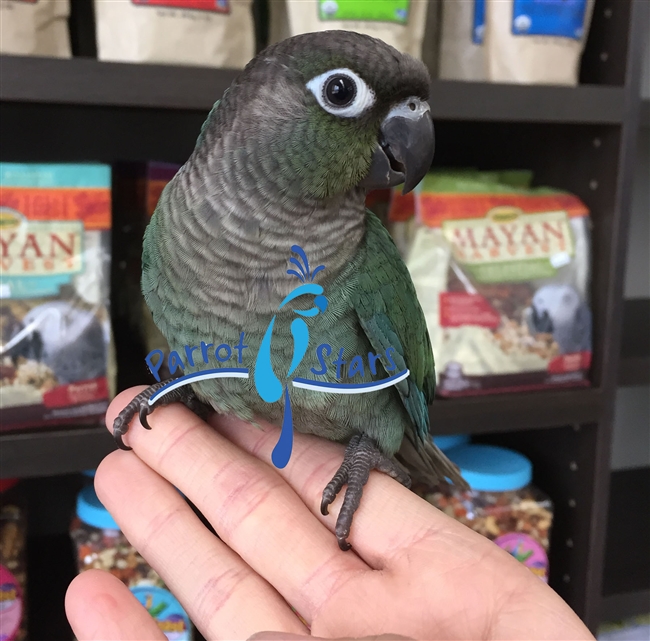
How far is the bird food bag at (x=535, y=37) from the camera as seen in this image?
77cm

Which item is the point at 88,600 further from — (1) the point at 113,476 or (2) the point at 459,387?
(2) the point at 459,387

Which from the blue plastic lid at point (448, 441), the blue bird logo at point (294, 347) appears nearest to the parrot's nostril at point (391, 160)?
the blue bird logo at point (294, 347)

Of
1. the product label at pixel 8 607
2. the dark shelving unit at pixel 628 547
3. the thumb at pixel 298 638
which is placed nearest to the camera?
the thumb at pixel 298 638

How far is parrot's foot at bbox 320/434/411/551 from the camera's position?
20.6 inches

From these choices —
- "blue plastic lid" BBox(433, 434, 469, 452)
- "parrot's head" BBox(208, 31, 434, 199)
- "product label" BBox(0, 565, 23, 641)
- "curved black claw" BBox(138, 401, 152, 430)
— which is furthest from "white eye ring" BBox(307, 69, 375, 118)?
"product label" BBox(0, 565, 23, 641)

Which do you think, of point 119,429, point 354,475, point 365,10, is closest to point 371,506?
point 354,475

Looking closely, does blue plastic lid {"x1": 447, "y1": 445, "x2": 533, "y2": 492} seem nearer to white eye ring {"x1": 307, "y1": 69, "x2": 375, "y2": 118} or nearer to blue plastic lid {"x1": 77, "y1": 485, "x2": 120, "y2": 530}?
blue plastic lid {"x1": 77, "y1": 485, "x2": 120, "y2": 530}

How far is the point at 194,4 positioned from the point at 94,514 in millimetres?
714

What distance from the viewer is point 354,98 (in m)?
0.44

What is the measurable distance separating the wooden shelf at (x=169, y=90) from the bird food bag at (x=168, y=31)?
0.04 meters

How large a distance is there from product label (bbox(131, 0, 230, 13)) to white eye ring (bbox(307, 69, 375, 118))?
0.33 m

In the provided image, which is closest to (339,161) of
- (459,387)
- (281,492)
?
(281,492)

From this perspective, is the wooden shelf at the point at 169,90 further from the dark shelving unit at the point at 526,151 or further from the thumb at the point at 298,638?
the thumb at the point at 298,638

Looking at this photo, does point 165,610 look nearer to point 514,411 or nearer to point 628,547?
point 514,411
